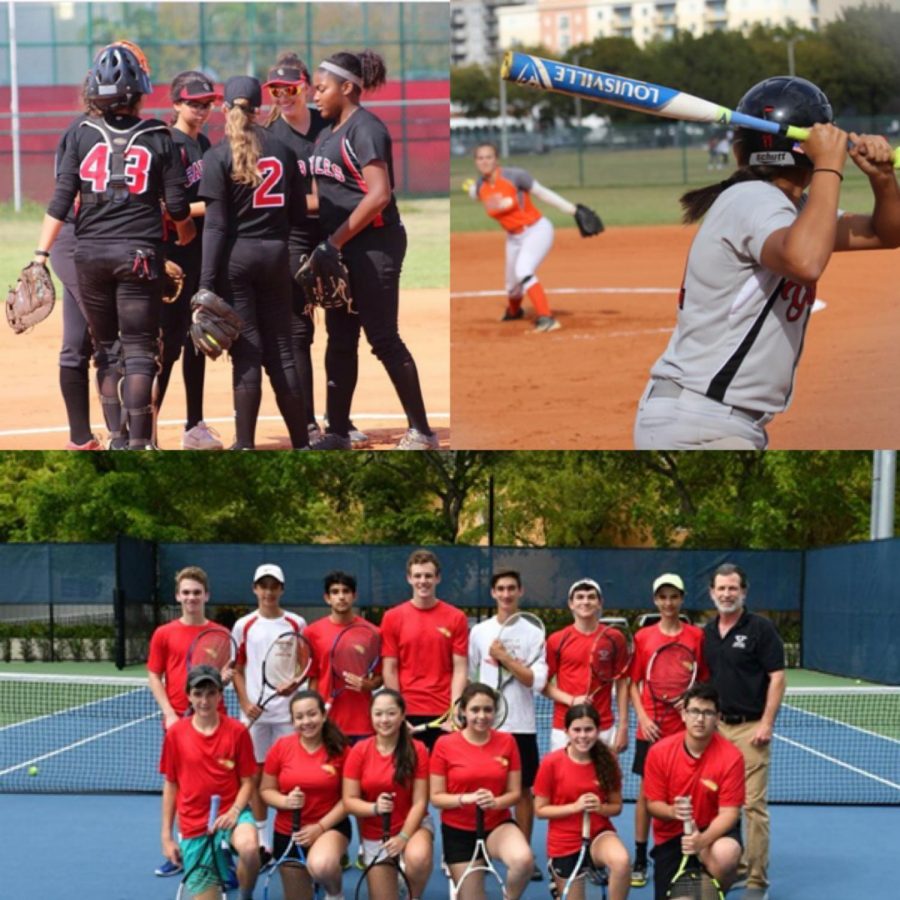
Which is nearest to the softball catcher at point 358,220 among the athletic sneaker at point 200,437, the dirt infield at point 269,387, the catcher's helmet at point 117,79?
the dirt infield at point 269,387

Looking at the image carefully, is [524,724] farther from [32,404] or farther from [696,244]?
[32,404]

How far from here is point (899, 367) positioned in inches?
605

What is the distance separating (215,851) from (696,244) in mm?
3791

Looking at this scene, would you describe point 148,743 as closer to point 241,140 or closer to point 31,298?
point 31,298

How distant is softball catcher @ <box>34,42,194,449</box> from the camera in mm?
11820

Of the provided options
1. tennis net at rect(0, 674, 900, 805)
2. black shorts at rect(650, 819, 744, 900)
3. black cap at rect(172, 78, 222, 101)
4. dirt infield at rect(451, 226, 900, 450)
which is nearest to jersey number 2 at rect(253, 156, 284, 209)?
black cap at rect(172, 78, 222, 101)

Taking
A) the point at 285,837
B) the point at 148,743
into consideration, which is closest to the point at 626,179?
the point at 148,743

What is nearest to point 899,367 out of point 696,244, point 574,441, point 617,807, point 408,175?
point 574,441

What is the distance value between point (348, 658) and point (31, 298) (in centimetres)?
497

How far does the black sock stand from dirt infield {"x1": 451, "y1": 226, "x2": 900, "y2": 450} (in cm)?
292

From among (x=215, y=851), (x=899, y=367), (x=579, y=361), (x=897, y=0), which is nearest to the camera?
(x=215, y=851)

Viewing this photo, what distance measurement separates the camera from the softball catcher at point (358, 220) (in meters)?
12.4

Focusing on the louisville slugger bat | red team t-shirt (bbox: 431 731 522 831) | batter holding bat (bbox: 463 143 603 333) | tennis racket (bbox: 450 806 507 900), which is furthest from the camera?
batter holding bat (bbox: 463 143 603 333)

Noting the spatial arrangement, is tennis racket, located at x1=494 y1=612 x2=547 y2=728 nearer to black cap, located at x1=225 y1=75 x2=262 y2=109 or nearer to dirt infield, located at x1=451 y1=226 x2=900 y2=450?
dirt infield, located at x1=451 y1=226 x2=900 y2=450
